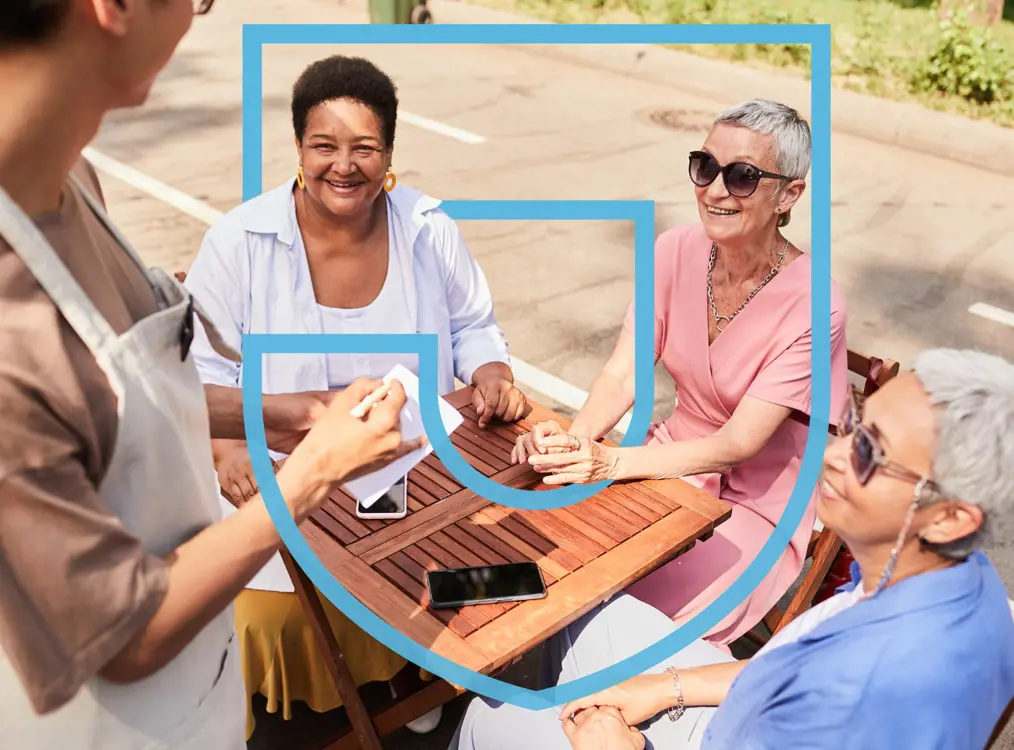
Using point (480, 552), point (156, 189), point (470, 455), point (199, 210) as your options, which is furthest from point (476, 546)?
point (156, 189)

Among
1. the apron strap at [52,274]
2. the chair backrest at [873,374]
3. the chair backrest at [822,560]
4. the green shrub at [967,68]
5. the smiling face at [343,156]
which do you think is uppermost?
the apron strap at [52,274]

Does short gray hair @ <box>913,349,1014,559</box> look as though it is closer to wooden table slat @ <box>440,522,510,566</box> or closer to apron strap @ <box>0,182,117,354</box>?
wooden table slat @ <box>440,522,510,566</box>

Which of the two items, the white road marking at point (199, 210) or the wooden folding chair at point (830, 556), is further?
the white road marking at point (199, 210)

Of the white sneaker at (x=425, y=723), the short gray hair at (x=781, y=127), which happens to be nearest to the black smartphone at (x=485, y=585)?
the white sneaker at (x=425, y=723)

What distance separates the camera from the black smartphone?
1846mm

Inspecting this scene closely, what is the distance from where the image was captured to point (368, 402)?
1317mm

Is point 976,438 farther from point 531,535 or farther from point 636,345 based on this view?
point 636,345

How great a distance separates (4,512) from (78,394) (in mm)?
136

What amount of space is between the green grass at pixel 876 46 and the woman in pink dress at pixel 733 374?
5.54 metres

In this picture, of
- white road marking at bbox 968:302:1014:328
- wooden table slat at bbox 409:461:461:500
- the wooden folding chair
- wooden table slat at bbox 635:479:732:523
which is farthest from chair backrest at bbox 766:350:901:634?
white road marking at bbox 968:302:1014:328

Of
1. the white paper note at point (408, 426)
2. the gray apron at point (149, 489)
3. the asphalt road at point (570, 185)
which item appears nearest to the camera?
the gray apron at point (149, 489)

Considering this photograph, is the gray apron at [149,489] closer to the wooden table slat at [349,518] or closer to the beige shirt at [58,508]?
the beige shirt at [58,508]

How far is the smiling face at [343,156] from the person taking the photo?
204 centimetres

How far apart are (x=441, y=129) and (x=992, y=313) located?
3778 mm
